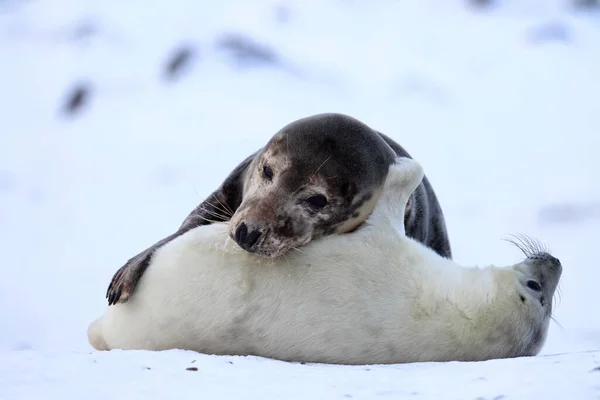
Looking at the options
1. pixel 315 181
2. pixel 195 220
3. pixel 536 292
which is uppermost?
pixel 315 181

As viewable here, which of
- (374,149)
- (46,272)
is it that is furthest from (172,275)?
(46,272)

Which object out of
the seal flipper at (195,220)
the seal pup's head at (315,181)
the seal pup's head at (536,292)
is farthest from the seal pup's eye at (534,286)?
the seal flipper at (195,220)

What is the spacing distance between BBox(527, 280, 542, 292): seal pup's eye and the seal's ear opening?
40 centimetres

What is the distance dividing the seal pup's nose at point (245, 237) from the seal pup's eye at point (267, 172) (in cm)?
37

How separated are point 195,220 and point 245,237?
72cm

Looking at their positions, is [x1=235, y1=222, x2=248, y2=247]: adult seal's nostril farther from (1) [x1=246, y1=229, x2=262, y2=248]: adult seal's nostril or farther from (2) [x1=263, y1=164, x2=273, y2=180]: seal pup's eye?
(2) [x1=263, y1=164, x2=273, y2=180]: seal pup's eye

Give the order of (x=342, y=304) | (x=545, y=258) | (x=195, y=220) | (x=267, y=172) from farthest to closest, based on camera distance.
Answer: (x=195, y=220)
(x=267, y=172)
(x=545, y=258)
(x=342, y=304)

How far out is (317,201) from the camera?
→ 9.06 ft

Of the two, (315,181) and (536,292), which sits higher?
(315,181)

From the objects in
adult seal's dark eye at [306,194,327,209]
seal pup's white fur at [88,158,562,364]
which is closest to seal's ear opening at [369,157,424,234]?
seal pup's white fur at [88,158,562,364]

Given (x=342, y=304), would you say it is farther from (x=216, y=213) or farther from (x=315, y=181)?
(x=216, y=213)

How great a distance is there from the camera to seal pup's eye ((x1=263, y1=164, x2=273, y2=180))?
112 inches

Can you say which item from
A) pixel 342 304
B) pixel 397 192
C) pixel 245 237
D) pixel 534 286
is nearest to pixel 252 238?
pixel 245 237

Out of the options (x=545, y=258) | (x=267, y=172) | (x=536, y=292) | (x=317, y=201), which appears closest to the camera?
Result: (x=536, y=292)
